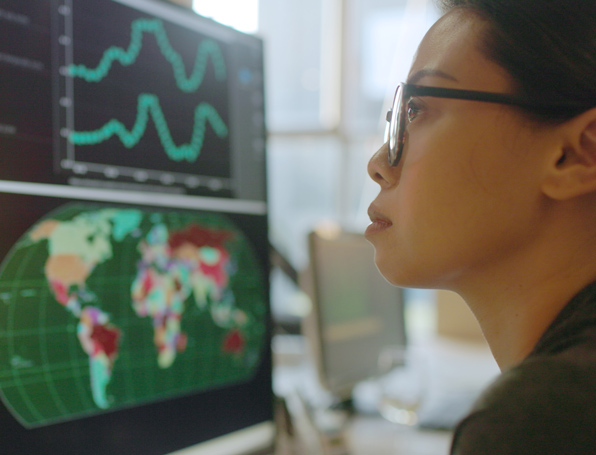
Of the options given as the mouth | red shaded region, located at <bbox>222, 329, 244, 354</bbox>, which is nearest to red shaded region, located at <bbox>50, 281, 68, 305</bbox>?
red shaded region, located at <bbox>222, 329, 244, 354</bbox>

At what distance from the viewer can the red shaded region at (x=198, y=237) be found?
931mm

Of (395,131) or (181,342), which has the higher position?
(395,131)

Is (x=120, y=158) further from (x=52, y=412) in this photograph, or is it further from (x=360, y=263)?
(x=360, y=263)

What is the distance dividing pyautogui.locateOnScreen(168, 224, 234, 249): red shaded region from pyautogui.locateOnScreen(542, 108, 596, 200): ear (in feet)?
1.91

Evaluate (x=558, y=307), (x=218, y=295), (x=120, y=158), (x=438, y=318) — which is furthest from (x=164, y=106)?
(x=438, y=318)

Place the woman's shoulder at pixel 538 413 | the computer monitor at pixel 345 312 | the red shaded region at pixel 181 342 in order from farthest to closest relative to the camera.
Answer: the computer monitor at pixel 345 312 → the red shaded region at pixel 181 342 → the woman's shoulder at pixel 538 413

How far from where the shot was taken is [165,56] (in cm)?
95

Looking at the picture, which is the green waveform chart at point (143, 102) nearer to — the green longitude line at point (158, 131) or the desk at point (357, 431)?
the green longitude line at point (158, 131)

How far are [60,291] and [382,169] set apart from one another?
0.48 metres

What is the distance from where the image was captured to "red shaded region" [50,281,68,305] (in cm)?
Answer: 76

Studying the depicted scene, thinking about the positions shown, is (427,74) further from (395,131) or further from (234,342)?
(234,342)

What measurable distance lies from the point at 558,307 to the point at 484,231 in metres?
0.12

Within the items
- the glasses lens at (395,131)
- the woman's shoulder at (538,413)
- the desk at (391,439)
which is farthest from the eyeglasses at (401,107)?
the desk at (391,439)

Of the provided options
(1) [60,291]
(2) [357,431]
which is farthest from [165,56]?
(2) [357,431]
